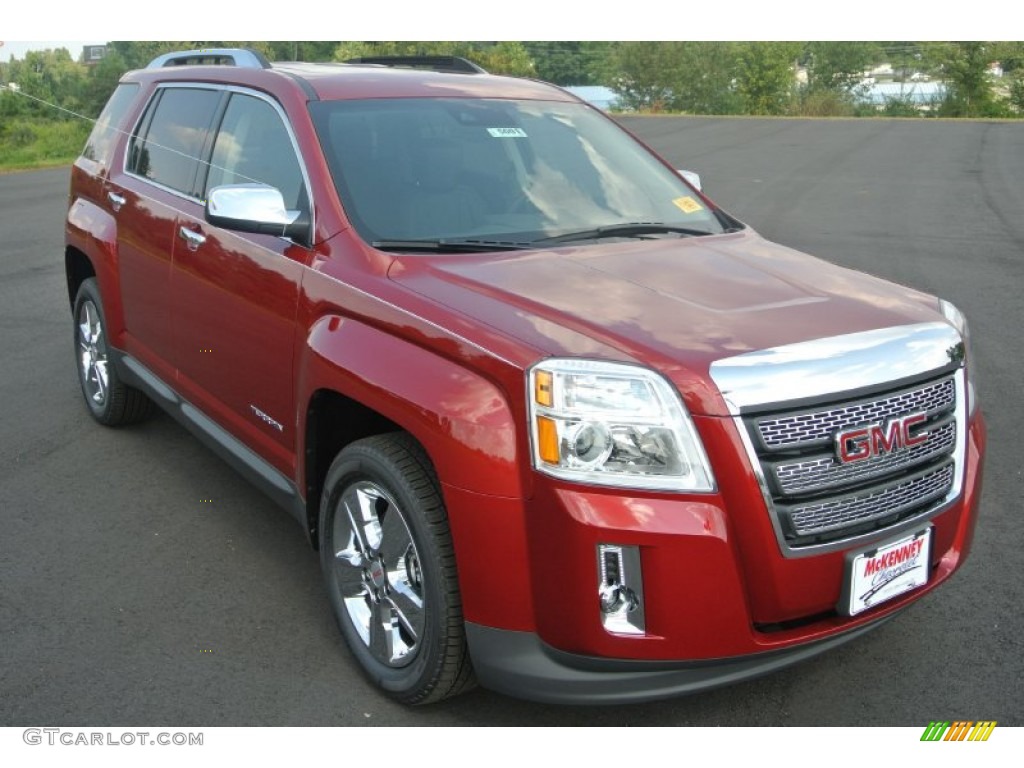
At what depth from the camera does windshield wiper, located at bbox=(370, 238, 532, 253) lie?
3.67 metres

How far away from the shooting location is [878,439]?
294 centimetres

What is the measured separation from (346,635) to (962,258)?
9.15m

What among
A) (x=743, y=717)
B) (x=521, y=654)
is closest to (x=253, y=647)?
(x=521, y=654)

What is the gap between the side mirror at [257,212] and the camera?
379cm

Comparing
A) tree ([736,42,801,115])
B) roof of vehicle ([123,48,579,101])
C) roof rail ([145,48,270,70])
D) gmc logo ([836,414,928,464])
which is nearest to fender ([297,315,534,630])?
gmc logo ([836,414,928,464])

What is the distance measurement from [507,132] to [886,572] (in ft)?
7.42

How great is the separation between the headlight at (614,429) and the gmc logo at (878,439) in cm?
39

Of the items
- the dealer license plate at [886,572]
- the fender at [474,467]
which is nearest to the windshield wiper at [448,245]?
the fender at [474,467]

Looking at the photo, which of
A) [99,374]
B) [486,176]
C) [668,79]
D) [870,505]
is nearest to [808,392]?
[870,505]

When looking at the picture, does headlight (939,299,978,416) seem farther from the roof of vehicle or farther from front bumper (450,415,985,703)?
the roof of vehicle

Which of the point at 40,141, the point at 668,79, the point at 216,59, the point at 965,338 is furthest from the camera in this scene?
the point at 668,79

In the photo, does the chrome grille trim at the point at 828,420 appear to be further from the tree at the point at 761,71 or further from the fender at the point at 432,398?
the tree at the point at 761,71

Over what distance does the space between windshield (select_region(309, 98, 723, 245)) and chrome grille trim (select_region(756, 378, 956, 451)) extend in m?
1.33

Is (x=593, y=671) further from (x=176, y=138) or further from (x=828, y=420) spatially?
(x=176, y=138)
